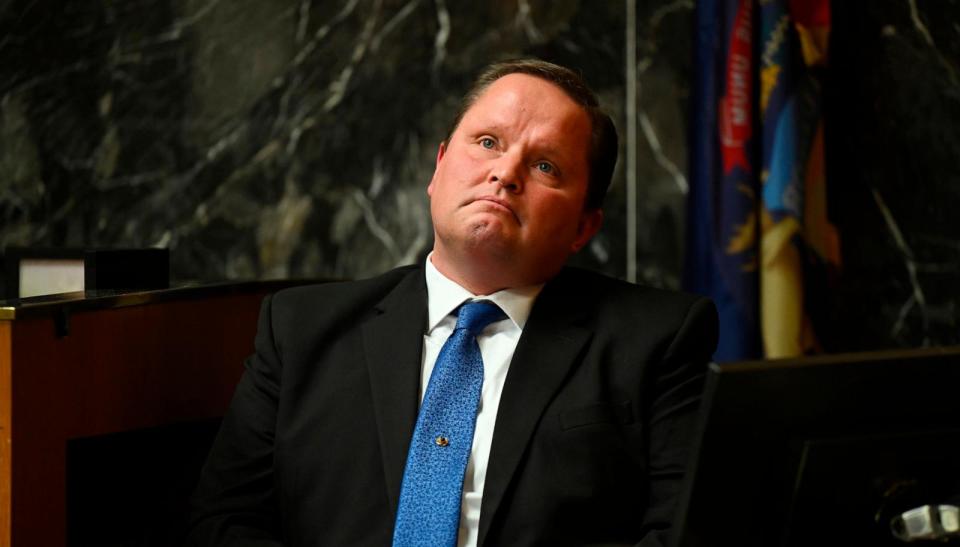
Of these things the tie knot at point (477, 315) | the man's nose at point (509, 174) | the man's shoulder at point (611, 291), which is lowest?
the tie knot at point (477, 315)

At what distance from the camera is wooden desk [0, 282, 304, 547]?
1.34m

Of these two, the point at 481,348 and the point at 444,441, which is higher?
the point at 481,348

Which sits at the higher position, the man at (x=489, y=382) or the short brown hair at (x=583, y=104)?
the short brown hair at (x=583, y=104)

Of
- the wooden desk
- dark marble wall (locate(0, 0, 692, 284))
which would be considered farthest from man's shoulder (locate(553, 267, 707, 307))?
dark marble wall (locate(0, 0, 692, 284))

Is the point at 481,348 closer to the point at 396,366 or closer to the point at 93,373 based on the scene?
the point at 396,366

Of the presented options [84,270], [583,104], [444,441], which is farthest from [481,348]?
[84,270]

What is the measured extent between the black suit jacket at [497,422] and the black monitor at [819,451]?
0.49 metres

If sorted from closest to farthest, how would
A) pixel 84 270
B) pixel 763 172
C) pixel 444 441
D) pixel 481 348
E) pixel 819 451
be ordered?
pixel 819 451 → pixel 444 441 → pixel 481 348 → pixel 84 270 → pixel 763 172

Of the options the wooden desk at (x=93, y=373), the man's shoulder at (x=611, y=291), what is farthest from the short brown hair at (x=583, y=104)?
the wooden desk at (x=93, y=373)

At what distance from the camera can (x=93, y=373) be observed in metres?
1.48

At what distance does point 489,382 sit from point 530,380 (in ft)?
0.21

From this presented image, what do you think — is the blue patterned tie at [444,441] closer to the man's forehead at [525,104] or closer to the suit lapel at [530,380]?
the suit lapel at [530,380]

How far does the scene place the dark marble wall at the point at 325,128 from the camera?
2293 mm

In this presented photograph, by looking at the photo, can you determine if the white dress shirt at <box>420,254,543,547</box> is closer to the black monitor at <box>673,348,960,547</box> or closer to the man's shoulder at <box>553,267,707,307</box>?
the man's shoulder at <box>553,267,707,307</box>
